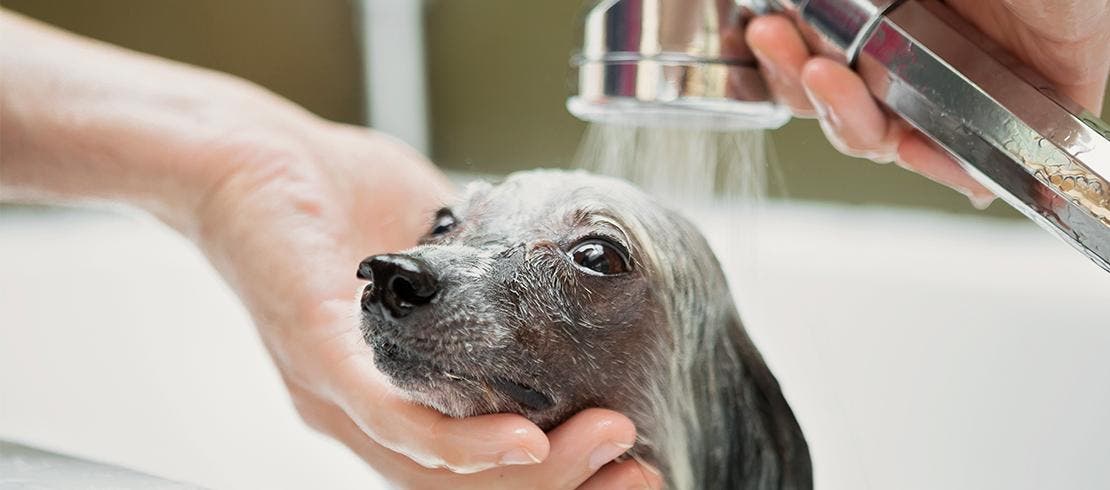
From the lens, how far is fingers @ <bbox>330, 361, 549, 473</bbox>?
2.29ft

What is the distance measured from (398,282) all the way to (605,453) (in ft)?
0.60

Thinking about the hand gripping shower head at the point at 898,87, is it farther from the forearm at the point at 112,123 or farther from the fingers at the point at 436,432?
the forearm at the point at 112,123

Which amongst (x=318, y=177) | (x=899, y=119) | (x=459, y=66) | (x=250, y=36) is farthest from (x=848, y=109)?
(x=250, y=36)

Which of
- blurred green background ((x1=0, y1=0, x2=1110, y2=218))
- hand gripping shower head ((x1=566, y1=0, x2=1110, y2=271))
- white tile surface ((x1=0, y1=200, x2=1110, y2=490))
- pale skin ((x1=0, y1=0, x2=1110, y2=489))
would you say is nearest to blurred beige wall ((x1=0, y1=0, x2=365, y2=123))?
blurred green background ((x1=0, y1=0, x2=1110, y2=218))

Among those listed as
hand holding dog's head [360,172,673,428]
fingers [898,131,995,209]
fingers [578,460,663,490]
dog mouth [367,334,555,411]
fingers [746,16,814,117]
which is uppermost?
fingers [746,16,814,117]

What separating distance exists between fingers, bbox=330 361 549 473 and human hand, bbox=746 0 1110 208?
14.7 inches

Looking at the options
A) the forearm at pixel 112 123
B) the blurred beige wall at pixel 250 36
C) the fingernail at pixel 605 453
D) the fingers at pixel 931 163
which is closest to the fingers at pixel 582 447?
the fingernail at pixel 605 453

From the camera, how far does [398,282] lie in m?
0.68

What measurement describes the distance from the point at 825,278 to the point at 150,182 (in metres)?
0.81

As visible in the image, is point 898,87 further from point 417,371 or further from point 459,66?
point 459,66

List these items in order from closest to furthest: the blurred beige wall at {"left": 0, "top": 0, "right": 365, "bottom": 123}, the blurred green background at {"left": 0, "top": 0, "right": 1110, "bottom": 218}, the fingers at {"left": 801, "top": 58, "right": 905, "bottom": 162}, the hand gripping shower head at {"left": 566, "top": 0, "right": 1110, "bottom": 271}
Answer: the hand gripping shower head at {"left": 566, "top": 0, "right": 1110, "bottom": 271} → the fingers at {"left": 801, "top": 58, "right": 905, "bottom": 162} → the blurred green background at {"left": 0, "top": 0, "right": 1110, "bottom": 218} → the blurred beige wall at {"left": 0, "top": 0, "right": 365, "bottom": 123}

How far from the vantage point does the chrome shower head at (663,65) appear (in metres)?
0.85

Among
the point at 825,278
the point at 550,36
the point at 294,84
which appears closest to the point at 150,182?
the point at 550,36

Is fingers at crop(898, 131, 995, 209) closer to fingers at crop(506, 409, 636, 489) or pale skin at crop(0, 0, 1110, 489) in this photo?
pale skin at crop(0, 0, 1110, 489)
